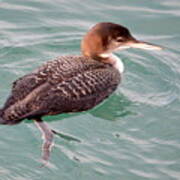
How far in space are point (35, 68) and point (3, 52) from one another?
0.58 meters

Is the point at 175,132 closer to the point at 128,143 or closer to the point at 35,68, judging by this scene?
the point at 128,143

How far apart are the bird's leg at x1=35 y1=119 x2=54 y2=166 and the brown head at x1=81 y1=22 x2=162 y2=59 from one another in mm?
1246

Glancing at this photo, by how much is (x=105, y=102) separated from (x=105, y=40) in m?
0.72

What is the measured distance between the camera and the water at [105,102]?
6.98m

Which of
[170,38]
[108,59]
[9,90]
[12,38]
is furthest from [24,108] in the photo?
[170,38]

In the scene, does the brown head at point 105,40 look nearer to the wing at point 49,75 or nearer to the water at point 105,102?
the wing at point 49,75

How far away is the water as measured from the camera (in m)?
6.98

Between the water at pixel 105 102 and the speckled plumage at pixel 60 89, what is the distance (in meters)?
0.14

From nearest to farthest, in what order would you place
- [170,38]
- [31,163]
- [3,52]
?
[31,163] < [3,52] < [170,38]

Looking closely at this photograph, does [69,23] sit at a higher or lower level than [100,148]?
higher

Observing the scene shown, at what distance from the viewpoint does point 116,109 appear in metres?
8.02

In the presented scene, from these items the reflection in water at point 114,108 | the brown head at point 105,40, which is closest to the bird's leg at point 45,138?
the reflection in water at point 114,108

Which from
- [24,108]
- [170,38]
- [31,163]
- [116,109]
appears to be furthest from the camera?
[170,38]

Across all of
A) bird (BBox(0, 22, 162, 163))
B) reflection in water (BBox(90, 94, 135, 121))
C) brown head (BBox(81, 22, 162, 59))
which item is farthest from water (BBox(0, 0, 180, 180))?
brown head (BBox(81, 22, 162, 59))
